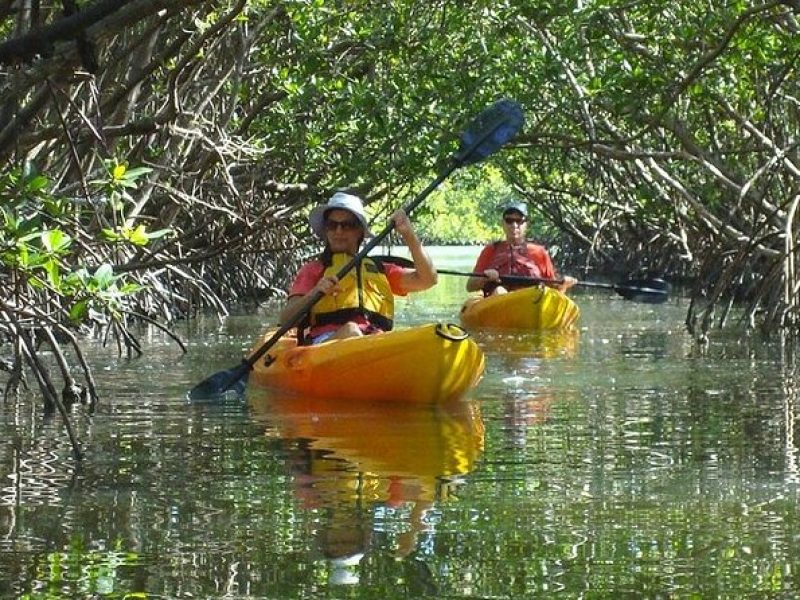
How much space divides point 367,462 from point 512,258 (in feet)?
31.0

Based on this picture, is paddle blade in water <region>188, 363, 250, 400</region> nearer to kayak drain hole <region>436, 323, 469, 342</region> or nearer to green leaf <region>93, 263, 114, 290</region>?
kayak drain hole <region>436, 323, 469, 342</region>

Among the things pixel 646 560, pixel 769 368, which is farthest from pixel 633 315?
pixel 646 560

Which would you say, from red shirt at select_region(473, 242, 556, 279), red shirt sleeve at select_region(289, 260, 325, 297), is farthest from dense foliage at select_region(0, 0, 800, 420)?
red shirt at select_region(473, 242, 556, 279)

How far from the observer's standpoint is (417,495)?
5.82 meters

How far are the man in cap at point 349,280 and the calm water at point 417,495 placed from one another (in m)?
0.62

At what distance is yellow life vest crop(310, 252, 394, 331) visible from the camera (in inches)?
367

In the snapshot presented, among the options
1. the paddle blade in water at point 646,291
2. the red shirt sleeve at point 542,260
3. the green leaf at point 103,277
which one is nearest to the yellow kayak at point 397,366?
the green leaf at point 103,277

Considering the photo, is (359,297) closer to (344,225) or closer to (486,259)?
(344,225)

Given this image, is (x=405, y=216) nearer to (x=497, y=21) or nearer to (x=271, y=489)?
(x=271, y=489)

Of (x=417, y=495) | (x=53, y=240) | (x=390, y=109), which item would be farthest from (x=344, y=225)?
(x=390, y=109)

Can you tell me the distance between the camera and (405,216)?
29.3ft

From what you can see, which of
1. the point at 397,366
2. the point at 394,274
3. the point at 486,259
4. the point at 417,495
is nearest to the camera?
the point at 417,495

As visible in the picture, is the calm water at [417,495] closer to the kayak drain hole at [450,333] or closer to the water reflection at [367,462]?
the water reflection at [367,462]

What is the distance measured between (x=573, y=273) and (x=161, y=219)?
19.8 meters
